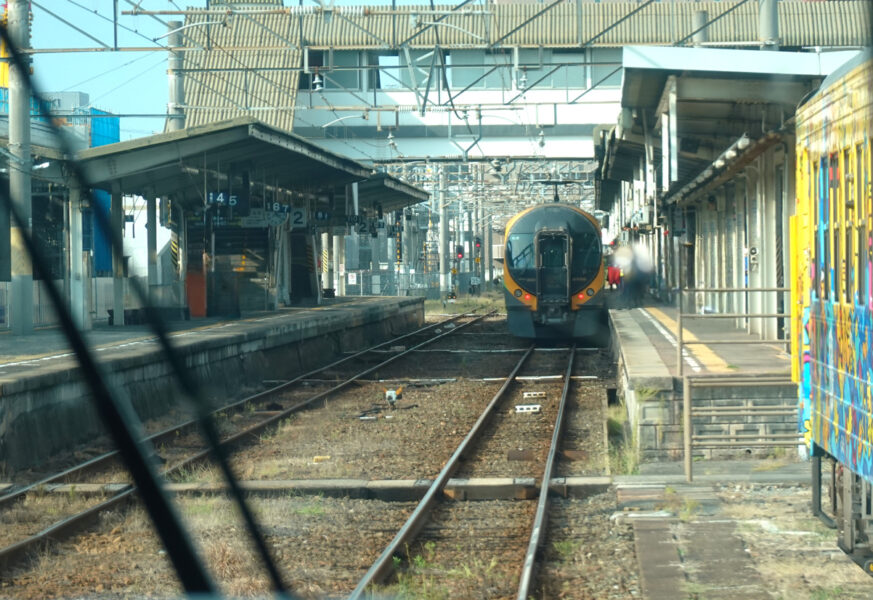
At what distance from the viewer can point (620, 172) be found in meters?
30.3

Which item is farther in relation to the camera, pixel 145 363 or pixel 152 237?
pixel 152 237

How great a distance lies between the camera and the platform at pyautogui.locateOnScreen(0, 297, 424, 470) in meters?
11.2

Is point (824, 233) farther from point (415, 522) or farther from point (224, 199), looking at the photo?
point (224, 199)

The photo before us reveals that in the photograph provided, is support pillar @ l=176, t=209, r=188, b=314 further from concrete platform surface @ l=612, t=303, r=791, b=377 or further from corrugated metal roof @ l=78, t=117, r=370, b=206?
concrete platform surface @ l=612, t=303, r=791, b=377

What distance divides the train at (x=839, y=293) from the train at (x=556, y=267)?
16.4 m

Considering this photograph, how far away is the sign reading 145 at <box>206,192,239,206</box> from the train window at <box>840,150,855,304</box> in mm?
18692

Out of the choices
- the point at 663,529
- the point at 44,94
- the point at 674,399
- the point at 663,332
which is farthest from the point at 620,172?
the point at 44,94

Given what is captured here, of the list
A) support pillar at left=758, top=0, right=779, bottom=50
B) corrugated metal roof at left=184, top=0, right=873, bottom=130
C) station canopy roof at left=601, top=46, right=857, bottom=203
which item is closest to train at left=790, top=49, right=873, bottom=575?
station canopy roof at left=601, top=46, right=857, bottom=203

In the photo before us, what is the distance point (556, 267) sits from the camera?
22969mm

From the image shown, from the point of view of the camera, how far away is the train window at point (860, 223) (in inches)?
183

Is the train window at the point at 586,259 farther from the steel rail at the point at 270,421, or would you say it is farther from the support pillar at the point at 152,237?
the support pillar at the point at 152,237

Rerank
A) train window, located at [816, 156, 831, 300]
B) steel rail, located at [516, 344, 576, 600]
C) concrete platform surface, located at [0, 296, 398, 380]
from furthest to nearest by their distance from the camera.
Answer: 1. concrete platform surface, located at [0, 296, 398, 380]
2. steel rail, located at [516, 344, 576, 600]
3. train window, located at [816, 156, 831, 300]

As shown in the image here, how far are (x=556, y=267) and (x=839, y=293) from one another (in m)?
17.8

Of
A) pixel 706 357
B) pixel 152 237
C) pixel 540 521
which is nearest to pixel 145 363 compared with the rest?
pixel 706 357
